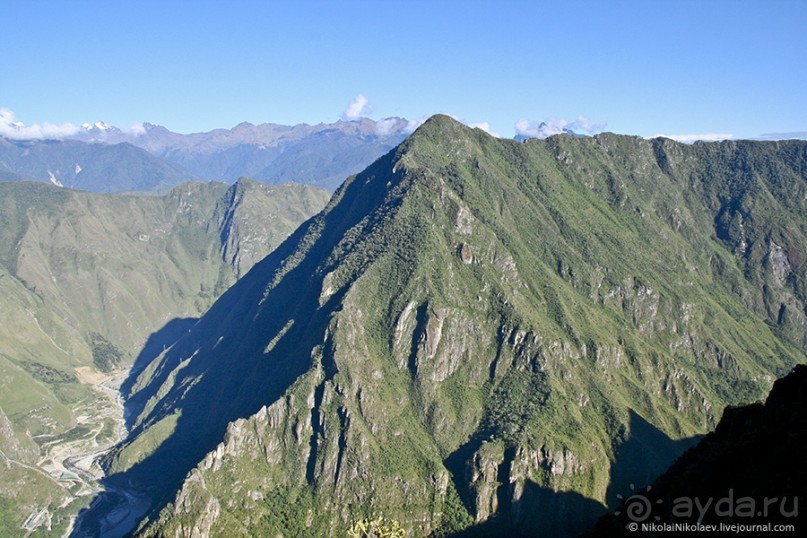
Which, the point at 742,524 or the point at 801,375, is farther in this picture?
the point at 801,375

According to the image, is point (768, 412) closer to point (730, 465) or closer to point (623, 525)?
point (730, 465)

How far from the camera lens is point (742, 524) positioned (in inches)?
3184

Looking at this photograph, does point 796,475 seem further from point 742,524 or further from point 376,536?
point 376,536

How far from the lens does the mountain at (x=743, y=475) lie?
8169 cm

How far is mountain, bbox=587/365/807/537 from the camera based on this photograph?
8169 cm

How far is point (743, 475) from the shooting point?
93.2 meters

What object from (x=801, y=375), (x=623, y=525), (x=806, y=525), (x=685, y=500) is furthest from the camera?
(x=801, y=375)

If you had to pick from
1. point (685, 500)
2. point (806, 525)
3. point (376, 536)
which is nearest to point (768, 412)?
point (685, 500)

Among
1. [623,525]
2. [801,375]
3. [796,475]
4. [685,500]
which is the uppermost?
[801,375]

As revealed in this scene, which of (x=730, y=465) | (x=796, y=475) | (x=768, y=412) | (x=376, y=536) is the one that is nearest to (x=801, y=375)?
(x=768, y=412)

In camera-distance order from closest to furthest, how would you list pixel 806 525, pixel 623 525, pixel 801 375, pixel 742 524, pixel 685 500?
1. pixel 806 525
2. pixel 742 524
3. pixel 685 500
4. pixel 623 525
5. pixel 801 375

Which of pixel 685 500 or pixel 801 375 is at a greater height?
pixel 801 375

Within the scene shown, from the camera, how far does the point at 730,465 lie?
101m

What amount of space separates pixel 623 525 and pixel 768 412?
32.3 m
